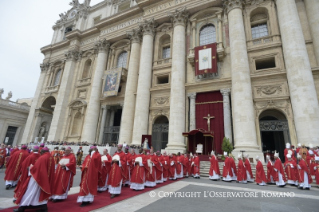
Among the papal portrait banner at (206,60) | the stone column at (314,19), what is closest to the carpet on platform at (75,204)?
the papal portrait banner at (206,60)

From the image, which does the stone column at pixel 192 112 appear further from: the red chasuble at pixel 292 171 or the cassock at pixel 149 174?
the cassock at pixel 149 174

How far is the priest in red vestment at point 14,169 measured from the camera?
6.13 meters

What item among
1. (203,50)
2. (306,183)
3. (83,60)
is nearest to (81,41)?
(83,60)

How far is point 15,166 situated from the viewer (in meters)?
6.39

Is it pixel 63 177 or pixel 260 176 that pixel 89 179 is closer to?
pixel 63 177

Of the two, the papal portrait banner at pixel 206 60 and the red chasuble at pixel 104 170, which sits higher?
the papal portrait banner at pixel 206 60

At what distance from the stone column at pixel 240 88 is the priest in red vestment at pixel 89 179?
9.89 meters

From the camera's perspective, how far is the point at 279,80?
13.1 m

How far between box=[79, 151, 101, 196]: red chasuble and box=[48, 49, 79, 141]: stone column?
64.5 feet

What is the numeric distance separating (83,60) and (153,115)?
15.2 m

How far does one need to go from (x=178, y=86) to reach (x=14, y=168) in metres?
12.2

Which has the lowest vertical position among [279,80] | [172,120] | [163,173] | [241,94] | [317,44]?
[163,173]

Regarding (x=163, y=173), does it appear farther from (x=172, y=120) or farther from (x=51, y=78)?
(x=51, y=78)

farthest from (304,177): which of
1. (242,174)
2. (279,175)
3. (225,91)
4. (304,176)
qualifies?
(225,91)
